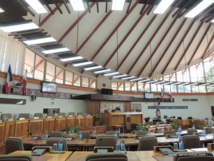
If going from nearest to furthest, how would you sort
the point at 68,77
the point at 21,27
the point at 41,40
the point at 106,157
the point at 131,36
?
the point at 106,157 < the point at 21,27 < the point at 41,40 < the point at 68,77 < the point at 131,36

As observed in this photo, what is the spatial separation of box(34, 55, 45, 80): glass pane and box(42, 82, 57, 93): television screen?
546 mm

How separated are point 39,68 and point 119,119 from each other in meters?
6.50

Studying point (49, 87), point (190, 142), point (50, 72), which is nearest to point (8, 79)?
point (49, 87)

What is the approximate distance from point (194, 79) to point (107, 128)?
41.6 feet

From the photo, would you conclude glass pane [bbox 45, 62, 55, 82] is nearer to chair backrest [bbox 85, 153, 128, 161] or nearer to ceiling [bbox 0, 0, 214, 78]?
ceiling [bbox 0, 0, 214, 78]

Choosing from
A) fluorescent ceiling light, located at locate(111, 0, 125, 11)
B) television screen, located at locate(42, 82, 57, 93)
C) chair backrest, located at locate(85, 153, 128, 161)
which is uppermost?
fluorescent ceiling light, located at locate(111, 0, 125, 11)

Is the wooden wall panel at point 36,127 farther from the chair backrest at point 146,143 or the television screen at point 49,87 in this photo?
the chair backrest at point 146,143

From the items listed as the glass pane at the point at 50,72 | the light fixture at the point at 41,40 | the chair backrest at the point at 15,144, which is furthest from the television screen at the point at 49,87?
the chair backrest at the point at 15,144

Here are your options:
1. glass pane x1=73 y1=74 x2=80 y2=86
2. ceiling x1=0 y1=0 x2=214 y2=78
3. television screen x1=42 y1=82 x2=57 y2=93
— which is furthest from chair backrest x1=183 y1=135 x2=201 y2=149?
glass pane x1=73 y1=74 x2=80 y2=86

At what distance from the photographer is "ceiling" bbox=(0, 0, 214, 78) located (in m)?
9.59

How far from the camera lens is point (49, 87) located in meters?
10.7

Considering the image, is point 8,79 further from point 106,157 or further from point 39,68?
point 106,157

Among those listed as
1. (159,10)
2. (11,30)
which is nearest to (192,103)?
(159,10)

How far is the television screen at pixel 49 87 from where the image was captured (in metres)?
10.4
